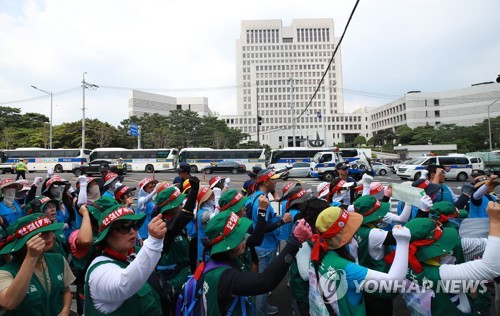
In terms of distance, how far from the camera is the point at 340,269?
6.83 ft

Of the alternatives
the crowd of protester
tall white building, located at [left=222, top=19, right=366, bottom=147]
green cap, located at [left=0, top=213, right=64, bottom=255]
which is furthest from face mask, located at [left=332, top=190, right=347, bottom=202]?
tall white building, located at [left=222, top=19, right=366, bottom=147]

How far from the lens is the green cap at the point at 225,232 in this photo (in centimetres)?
204

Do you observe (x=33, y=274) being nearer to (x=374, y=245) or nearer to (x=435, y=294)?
(x=374, y=245)

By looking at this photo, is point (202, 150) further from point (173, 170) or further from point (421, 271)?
point (421, 271)

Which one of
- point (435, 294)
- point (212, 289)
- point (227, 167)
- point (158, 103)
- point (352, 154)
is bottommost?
point (435, 294)

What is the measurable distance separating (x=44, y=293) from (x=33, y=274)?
0.16m

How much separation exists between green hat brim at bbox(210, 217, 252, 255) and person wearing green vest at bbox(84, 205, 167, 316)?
43 centimetres

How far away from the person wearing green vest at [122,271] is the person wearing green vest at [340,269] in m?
1.15

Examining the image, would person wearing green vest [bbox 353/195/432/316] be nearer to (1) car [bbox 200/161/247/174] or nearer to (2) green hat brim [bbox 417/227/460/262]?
(2) green hat brim [bbox 417/227/460/262]

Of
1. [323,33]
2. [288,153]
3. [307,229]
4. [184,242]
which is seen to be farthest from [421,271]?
[323,33]

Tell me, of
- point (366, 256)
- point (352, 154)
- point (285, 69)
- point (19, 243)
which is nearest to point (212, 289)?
point (19, 243)

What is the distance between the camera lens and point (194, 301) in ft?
6.78

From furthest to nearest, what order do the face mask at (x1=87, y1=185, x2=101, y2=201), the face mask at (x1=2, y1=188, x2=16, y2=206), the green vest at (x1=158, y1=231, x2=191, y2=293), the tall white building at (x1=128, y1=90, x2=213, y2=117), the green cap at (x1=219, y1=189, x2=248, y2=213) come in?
1. the tall white building at (x1=128, y1=90, x2=213, y2=117)
2. the face mask at (x1=87, y1=185, x2=101, y2=201)
3. the face mask at (x1=2, y1=188, x2=16, y2=206)
4. the green cap at (x1=219, y1=189, x2=248, y2=213)
5. the green vest at (x1=158, y1=231, x2=191, y2=293)

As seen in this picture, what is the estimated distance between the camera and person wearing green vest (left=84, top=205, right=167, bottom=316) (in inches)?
66.0
